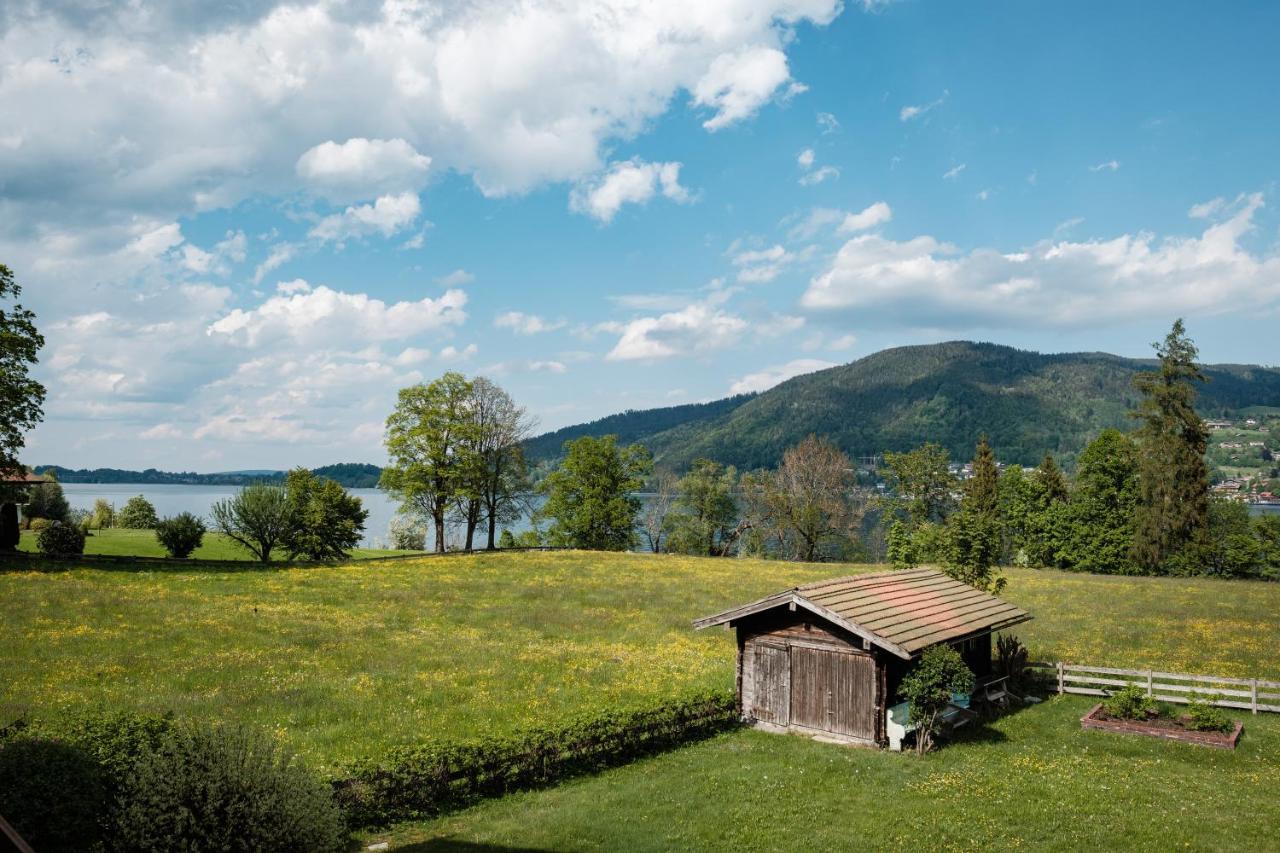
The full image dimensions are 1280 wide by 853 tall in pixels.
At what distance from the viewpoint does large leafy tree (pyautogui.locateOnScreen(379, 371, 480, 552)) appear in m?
67.9

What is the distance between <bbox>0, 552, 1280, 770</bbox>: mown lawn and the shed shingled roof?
20.6 ft

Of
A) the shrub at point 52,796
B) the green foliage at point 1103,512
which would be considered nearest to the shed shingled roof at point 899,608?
the shrub at point 52,796

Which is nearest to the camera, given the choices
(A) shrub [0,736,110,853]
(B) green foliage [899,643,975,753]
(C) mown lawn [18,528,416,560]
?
(A) shrub [0,736,110,853]

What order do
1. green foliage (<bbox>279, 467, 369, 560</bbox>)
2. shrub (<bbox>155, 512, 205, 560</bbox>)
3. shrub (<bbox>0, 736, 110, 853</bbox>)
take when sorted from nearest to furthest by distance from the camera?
shrub (<bbox>0, 736, 110, 853</bbox>), shrub (<bbox>155, 512, 205, 560</bbox>), green foliage (<bbox>279, 467, 369, 560</bbox>)

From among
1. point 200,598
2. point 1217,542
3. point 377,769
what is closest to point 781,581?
point 200,598

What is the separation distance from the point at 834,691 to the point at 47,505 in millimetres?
89768

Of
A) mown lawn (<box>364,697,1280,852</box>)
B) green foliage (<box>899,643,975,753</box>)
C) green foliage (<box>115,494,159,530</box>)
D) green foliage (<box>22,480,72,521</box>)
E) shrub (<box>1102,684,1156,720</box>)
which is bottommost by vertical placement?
mown lawn (<box>364,697,1280,852</box>)

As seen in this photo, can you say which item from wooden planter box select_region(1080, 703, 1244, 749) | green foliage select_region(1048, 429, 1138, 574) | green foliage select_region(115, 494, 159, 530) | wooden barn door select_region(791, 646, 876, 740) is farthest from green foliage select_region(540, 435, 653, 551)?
wooden planter box select_region(1080, 703, 1244, 749)

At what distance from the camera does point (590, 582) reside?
52.2 m

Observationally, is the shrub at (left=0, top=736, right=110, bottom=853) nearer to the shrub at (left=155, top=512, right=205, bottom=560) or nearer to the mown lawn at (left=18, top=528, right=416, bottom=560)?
the mown lawn at (left=18, top=528, right=416, bottom=560)

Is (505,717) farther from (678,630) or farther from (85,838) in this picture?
(678,630)

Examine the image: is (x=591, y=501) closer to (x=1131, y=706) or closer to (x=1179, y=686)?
(x=1179, y=686)

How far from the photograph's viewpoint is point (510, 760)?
19.3 meters

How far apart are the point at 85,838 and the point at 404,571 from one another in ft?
139
